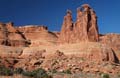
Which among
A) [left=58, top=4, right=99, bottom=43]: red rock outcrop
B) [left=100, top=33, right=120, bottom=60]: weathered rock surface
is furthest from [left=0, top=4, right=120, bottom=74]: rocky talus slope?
[left=100, top=33, right=120, bottom=60]: weathered rock surface

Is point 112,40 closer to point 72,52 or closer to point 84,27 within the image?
point 84,27

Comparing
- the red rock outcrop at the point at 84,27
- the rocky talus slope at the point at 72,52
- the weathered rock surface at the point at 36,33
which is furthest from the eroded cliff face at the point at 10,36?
the red rock outcrop at the point at 84,27

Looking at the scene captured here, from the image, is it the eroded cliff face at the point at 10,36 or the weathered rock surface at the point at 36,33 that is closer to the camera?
the eroded cliff face at the point at 10,36

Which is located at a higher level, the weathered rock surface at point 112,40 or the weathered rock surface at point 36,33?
the weathered rock surface at point 36,33

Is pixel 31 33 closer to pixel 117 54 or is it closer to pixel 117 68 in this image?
pixel 117 54

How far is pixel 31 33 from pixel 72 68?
63181 millimetres

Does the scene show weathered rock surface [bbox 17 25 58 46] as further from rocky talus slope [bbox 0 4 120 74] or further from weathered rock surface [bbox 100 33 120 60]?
weathered rock surface [bbox 100 33 120 60]

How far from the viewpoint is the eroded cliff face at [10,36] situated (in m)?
119

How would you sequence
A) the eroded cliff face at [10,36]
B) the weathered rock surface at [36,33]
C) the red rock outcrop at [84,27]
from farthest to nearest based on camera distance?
the weathered rock surface at [36,33] → the eroded cliff face at [10,36] → the red rock outcrop at [84,27]

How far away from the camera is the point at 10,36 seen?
132 meters

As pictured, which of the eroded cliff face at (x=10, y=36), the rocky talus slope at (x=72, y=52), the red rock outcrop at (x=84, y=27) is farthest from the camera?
the eroded cliff face at (x=10, y=36)

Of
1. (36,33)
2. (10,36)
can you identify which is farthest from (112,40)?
(10,36)

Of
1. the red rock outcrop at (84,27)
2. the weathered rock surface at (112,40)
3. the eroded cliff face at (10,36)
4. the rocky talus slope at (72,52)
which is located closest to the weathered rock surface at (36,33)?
the eroded cliff face at (10,36)

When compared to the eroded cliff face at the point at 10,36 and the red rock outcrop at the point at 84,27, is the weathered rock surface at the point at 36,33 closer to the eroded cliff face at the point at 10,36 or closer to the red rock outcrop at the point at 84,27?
the eroded cliff face at the point at 10,36
